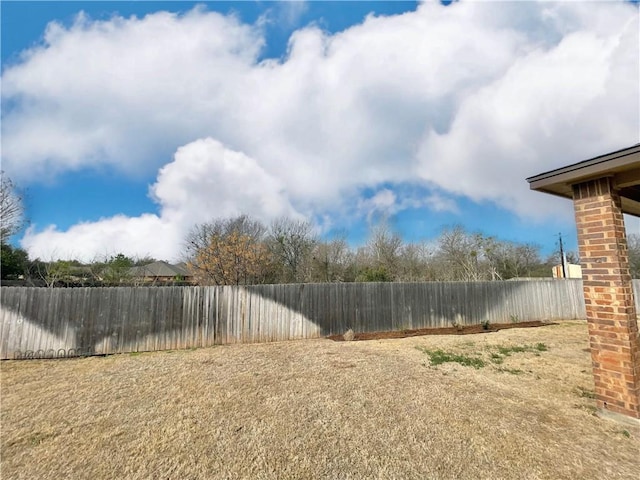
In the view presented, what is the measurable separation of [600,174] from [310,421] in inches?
167

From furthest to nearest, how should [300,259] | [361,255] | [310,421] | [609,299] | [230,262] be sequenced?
[361,255] < [300,259] < [230,262] < [310,421] < [609,299]

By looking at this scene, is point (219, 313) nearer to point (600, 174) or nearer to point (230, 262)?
point (230, 262)

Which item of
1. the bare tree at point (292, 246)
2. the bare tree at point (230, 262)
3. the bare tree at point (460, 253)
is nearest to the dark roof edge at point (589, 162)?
the bare tree at point (230, 262)

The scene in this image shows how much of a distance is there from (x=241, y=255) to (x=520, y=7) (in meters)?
12.6

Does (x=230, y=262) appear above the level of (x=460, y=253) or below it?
below

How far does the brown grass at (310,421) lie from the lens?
105 inches

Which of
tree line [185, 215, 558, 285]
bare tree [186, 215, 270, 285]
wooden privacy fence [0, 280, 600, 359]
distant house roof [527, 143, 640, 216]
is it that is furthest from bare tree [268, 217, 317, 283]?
distant house roof [527, 143, 640, 216]

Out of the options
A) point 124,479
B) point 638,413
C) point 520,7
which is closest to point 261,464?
point 124,479

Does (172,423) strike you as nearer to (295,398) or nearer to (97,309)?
(295,398)

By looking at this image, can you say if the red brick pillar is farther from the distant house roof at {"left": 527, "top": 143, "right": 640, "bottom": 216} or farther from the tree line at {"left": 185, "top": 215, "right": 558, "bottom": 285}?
the tree line at {"left": 185, "top": 215, "right": 558, "bottom": 285}

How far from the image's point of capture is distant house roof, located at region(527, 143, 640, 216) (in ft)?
10.2

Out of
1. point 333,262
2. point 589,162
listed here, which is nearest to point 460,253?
point 333,262

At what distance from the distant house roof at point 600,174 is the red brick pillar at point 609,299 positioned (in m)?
0.12

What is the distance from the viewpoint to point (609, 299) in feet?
11.0
